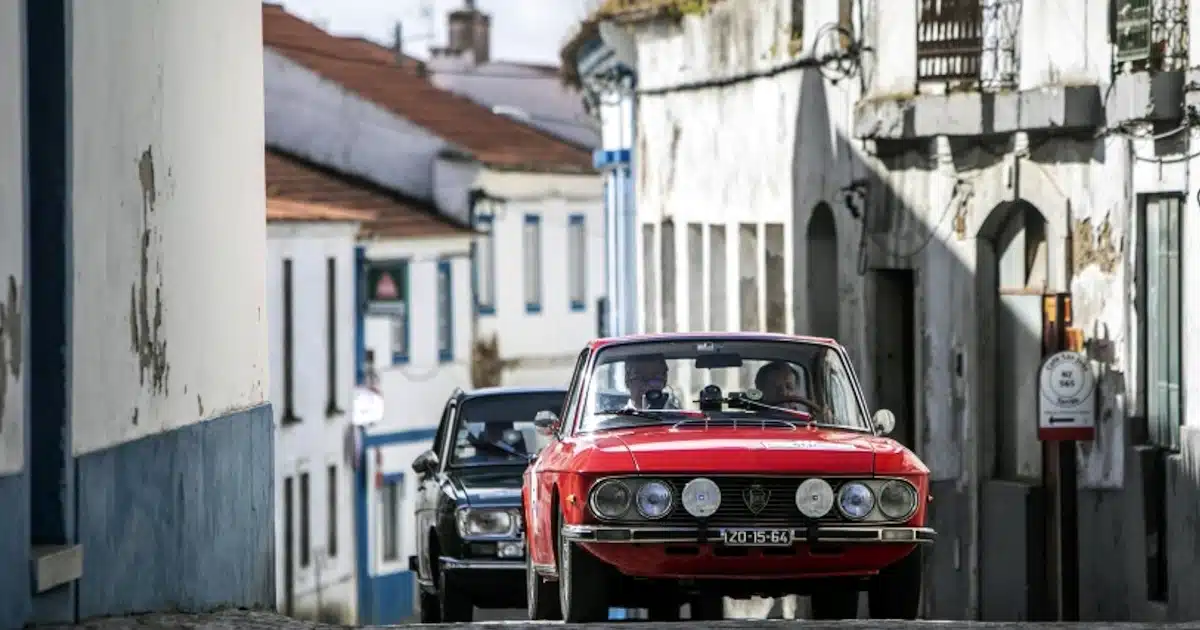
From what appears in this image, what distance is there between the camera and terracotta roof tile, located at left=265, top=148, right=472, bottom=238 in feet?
168

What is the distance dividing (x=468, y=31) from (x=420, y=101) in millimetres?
13009

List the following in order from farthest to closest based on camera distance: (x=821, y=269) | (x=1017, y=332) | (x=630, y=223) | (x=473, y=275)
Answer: (x=473, y=275)
(x=630, y=223)
(x=821, y=269)
(x=1017, y=332)

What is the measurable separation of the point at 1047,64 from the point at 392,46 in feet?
177

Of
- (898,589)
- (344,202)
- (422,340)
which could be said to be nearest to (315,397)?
(344,202)

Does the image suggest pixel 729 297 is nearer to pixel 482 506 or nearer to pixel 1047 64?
pixel 1047 64

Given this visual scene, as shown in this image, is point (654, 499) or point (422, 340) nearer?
point (654, 499)

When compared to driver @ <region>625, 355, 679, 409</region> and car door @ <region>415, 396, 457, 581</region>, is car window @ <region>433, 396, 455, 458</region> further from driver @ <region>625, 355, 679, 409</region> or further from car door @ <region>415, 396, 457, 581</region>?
driver @ <region>625, 355, 679, 409</region>

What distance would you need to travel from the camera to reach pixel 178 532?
48.2 ft

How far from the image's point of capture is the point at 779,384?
1547 cm

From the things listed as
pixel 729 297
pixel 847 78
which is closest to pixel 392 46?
pixel 729 297

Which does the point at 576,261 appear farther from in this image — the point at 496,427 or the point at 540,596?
the point at 540,596

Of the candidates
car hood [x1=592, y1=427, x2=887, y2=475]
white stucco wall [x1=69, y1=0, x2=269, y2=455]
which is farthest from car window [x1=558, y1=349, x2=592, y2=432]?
white stucco wall [x1=69, y1=0, x2=269, y2=455]

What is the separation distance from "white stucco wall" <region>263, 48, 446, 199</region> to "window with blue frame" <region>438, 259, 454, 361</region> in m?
3.26

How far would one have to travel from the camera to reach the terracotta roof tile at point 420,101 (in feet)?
202
